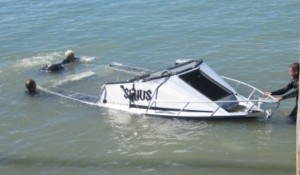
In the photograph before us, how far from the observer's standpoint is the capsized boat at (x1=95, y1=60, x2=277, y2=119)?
58.7 feet

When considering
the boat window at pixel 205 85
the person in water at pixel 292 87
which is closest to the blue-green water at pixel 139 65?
the person in water at pixel 292 87

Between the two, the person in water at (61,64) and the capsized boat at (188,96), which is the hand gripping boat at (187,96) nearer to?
the capsized boat at (188,96)

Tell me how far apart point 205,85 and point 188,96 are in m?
0.79

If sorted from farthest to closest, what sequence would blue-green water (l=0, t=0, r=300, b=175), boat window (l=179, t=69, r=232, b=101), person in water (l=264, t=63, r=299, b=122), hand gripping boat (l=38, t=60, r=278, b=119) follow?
boat window (l=179, t=69, r=232, b=101) < hand gripping boat (l=38, t=60, r=278, b=119) < blue-green water (l=0, t=0, r=300, b=175) < person in water (l=264, t=63, r=299, b=122)

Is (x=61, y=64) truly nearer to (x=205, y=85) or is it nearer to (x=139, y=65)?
(x=139, y=65)

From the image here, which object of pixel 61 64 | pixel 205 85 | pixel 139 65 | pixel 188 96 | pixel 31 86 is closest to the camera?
pixel 188 96

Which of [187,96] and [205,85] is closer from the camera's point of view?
[187,96]

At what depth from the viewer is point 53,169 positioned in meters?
16.0

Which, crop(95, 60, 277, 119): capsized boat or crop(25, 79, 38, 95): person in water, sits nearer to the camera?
crop(95, 60, 277, 119): capsized boat

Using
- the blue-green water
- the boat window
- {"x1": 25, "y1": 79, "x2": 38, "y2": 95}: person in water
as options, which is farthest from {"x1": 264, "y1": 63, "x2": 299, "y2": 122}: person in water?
{"x1": 25, "y1": 79, "x2": 38, "y2": 95}: person in water

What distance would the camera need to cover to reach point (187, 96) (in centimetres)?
1817

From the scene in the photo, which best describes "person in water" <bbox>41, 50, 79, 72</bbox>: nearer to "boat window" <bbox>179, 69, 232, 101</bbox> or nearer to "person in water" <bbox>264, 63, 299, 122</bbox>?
"boat window" <bbox>179, 69, 232, 101</bbox>

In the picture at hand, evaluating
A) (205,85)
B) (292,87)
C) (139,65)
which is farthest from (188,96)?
(139,65)

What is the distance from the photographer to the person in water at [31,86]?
2183 centimetres
